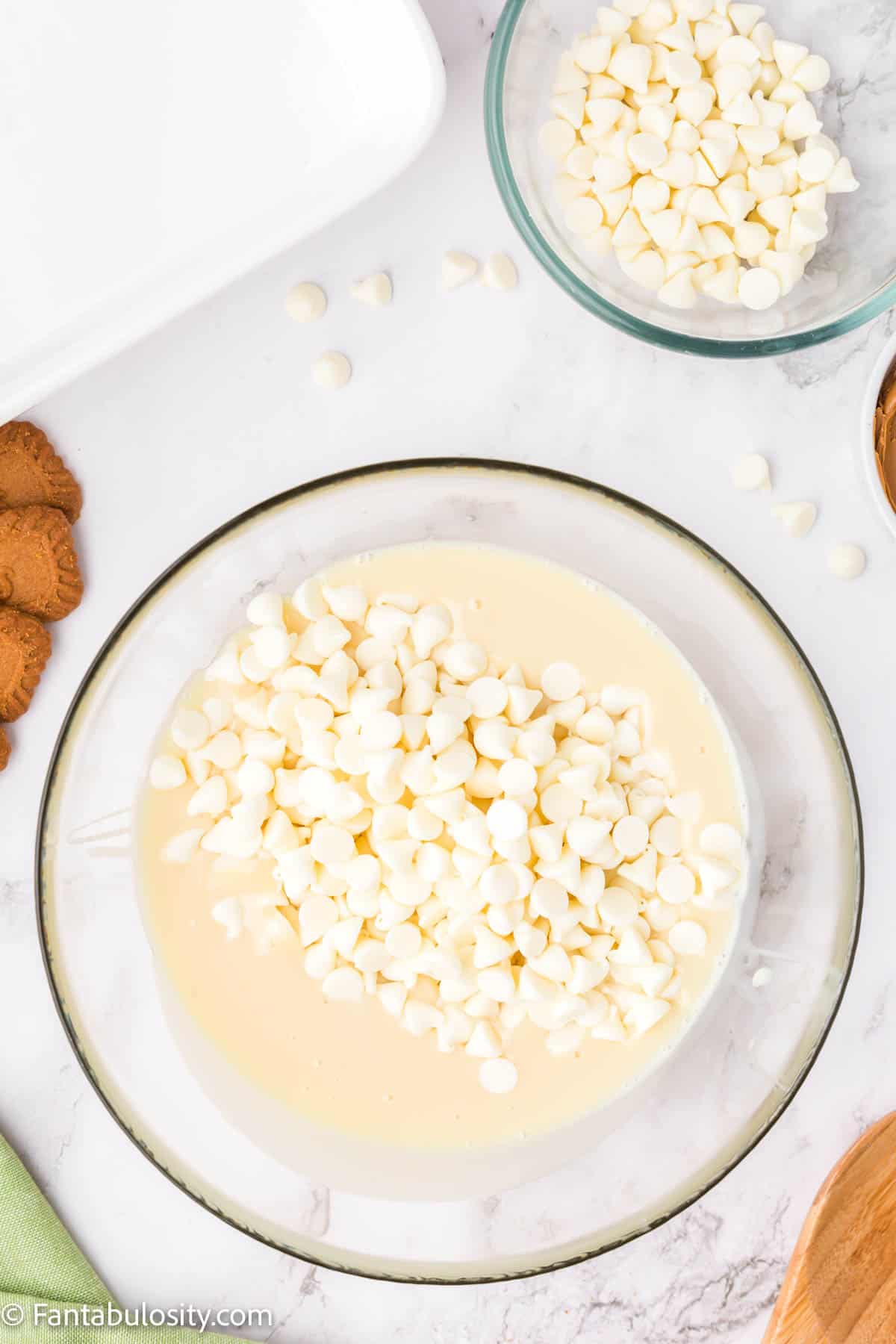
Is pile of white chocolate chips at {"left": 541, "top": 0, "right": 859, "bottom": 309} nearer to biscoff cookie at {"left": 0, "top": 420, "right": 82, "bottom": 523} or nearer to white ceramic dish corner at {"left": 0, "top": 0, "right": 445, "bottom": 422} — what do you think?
white ceramic dish corner at {"left": 0, "top": 0, "right": 445, "bottom": 422}

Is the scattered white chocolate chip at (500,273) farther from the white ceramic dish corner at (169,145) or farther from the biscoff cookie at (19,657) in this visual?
the biscoff cookie at (19,657)

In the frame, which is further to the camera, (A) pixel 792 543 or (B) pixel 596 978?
(A) pixel 792 543

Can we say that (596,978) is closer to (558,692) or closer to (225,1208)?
(558,692)

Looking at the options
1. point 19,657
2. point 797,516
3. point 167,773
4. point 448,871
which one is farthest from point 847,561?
point 19,657

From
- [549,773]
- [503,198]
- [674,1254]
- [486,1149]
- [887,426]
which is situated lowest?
[674,1254]

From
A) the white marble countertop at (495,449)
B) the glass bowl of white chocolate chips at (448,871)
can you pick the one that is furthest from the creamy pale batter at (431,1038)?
the white marble countertop at (495,449)

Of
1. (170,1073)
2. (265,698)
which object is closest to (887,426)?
(265,698)

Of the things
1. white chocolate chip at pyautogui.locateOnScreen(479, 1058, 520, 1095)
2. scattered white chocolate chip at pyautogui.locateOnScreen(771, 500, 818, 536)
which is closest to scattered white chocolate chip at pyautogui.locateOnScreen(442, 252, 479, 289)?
scattered white chocolate chip at pyautogui.locateOnScreen(771, 500, 818, 536)
